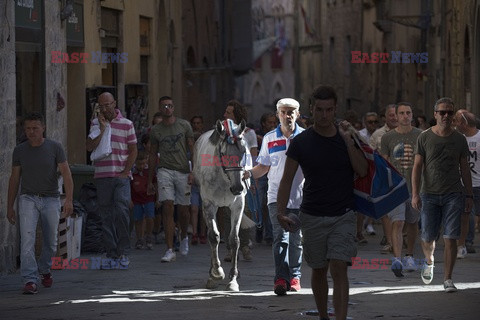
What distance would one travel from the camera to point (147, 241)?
19141 millimetres

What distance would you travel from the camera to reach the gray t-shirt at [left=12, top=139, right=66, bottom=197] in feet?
45.8

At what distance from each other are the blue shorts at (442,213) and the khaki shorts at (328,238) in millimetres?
3212

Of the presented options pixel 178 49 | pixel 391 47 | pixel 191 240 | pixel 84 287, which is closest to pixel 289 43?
pixel 391 47

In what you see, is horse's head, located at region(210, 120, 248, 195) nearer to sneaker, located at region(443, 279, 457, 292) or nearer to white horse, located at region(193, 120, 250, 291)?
white horse, located at region(193, 120, 250, 291)

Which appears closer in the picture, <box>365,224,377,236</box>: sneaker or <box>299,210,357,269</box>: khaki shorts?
<box>299,210,357,269</box>: khaki shorts

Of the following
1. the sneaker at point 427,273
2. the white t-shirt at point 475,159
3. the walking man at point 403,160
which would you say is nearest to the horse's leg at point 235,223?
the walking man at point 403,160

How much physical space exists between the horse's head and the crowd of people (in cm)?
13

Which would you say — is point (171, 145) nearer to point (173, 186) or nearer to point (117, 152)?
point (173, 186)

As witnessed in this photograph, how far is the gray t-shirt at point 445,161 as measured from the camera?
13.6 metres

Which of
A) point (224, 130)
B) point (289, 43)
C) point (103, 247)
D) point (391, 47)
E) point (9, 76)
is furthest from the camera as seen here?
point (289, 43)

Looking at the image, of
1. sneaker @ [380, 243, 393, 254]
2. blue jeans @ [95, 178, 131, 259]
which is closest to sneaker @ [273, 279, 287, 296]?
blue jeans @ [95, 178, 131, 259]

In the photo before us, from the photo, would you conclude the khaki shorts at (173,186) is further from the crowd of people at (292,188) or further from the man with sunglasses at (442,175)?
the man with sunglasses at (442,175)

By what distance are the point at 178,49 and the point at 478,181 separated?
15889mm

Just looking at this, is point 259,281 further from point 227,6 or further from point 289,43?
point 289,43
